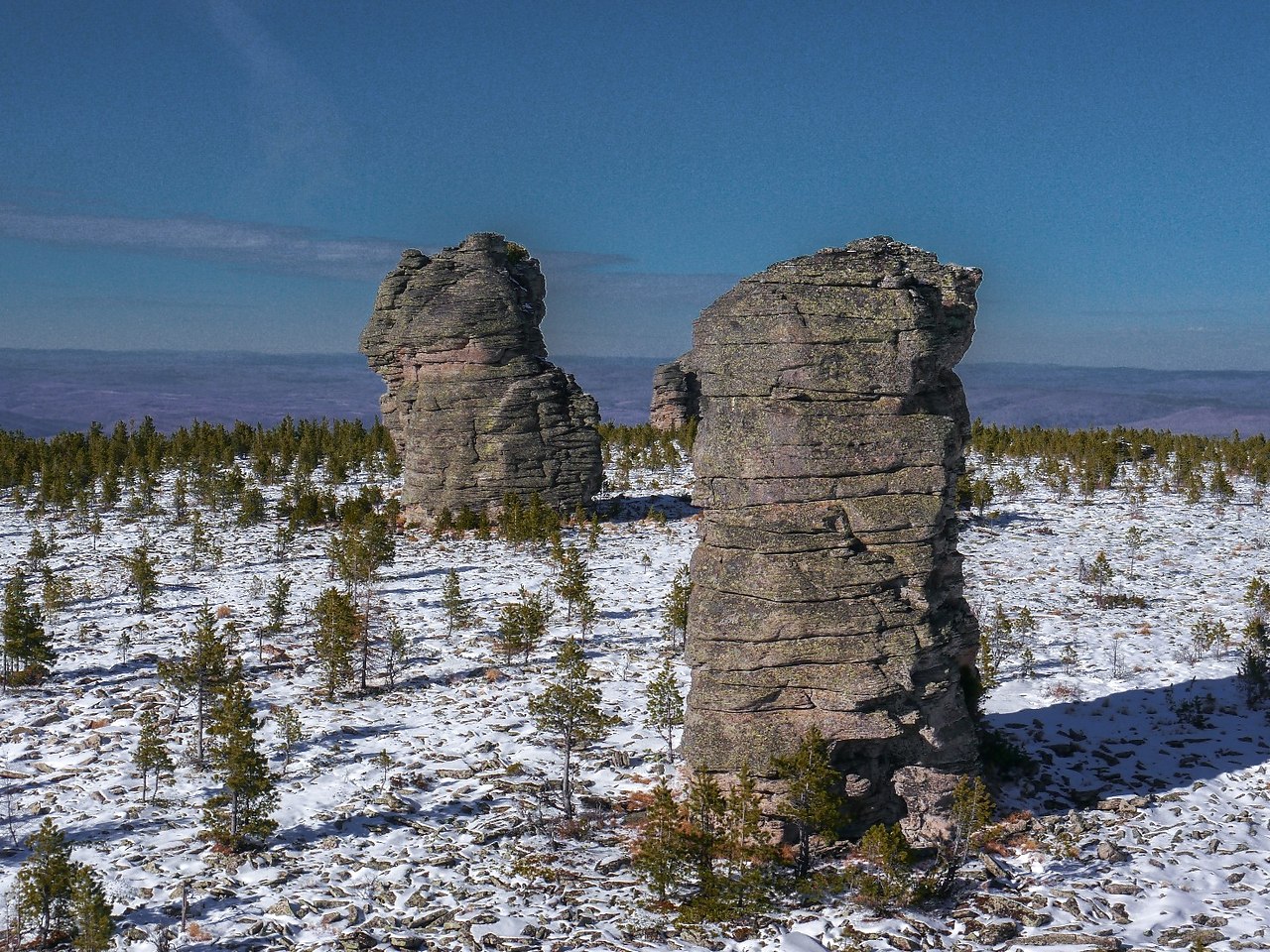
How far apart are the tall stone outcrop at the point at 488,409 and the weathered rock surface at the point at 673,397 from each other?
31.2 metres

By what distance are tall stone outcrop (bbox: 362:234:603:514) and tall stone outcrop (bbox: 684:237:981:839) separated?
22161 mm

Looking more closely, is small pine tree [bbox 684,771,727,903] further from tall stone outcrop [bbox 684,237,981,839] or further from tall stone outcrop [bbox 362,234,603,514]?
tall stone outcrop [bbox 362,234,603,514]

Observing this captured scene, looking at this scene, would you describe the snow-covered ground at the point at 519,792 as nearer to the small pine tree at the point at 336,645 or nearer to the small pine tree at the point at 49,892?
the small pine tree at the point at 336,645

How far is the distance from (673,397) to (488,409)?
115 feet

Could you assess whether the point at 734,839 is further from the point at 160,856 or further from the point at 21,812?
the point at 21,812

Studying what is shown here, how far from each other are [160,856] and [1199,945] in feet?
44.9

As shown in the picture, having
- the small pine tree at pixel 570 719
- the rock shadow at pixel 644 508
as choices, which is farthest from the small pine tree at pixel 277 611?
the rock shadow at pixel 644 508

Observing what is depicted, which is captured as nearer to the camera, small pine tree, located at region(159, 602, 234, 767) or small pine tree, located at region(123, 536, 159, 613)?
small pine tree, located at region(159, 602, 234, 767)

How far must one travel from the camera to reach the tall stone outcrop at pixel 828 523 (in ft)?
45.3

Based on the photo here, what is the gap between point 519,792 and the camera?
624 inches

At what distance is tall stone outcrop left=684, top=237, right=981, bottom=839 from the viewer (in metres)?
13.8

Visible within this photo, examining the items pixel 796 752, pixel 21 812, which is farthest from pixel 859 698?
pixel 21 812

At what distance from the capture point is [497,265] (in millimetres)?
38000

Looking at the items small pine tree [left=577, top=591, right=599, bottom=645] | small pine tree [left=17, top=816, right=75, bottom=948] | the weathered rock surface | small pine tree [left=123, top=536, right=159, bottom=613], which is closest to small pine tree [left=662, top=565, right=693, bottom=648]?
small pine tree [left=577, top=591, right=599, bottom=645]
